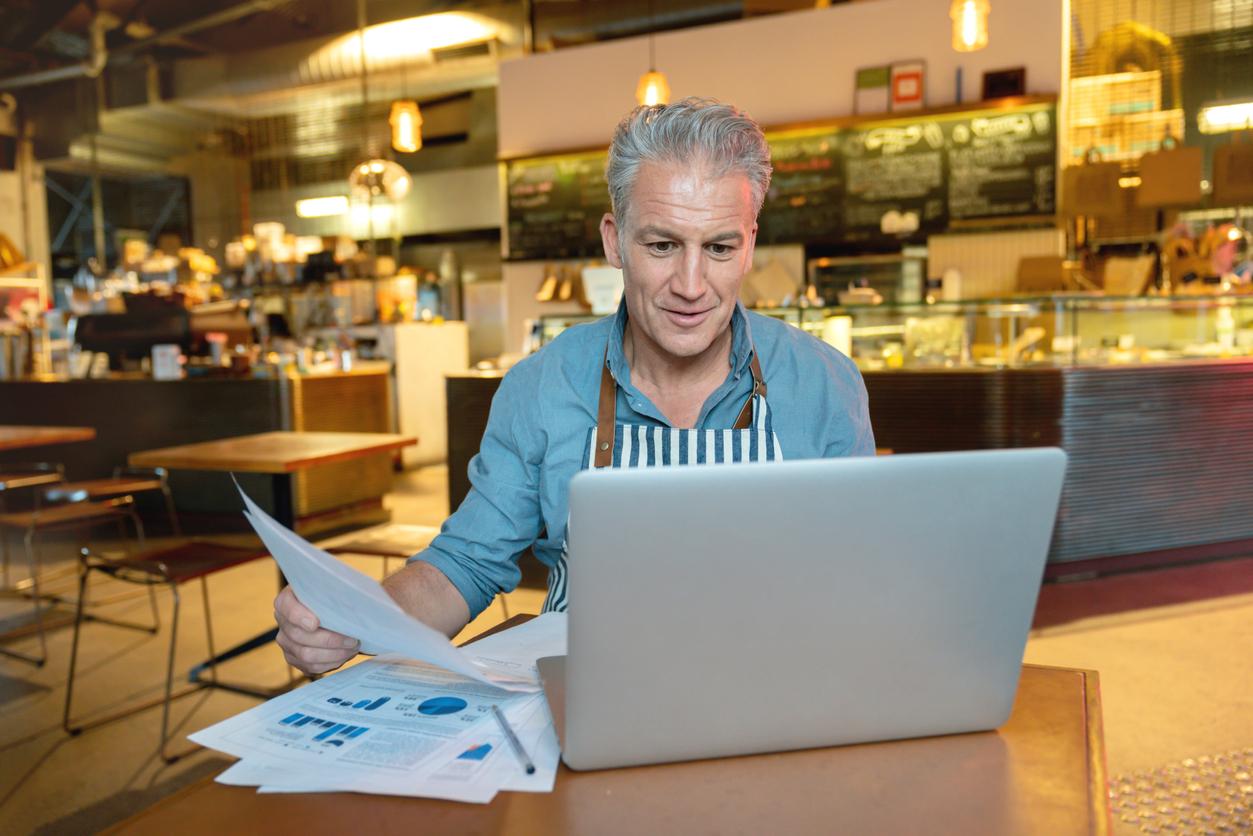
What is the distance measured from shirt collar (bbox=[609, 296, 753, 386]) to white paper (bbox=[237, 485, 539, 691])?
0.63 metres

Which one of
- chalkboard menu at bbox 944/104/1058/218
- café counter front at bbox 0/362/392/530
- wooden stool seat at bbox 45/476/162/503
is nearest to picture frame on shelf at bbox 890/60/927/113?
chalkboard menu at bbox 944/104/1058/218

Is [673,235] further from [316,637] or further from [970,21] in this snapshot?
[970,21]

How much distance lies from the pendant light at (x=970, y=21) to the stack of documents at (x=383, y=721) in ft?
14.6

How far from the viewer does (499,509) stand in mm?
1367

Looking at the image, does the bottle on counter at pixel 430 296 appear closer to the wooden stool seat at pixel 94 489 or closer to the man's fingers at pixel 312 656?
the wooden stool seat at pixel 94 489

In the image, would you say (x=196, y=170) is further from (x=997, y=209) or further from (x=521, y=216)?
(x=997, y=209)

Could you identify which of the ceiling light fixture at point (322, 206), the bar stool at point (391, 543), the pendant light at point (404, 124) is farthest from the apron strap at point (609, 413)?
the ceiling light fixture at point (322, 206)

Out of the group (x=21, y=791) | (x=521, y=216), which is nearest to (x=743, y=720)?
(x=21, y=791)

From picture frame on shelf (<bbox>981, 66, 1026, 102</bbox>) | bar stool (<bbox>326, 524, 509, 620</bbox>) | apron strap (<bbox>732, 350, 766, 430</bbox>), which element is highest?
picture frame on shelf (<bbox>981, 66, 1026, 102</bbox>)

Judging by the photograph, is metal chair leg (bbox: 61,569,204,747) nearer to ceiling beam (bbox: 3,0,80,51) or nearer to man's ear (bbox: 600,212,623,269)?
man's ear (bbox: 600,212,623,269)

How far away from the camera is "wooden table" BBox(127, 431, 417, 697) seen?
3.20 meters

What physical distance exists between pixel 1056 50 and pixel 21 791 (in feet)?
21.0

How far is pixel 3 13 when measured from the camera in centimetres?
881

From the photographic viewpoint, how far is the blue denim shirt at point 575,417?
1.39 metres
